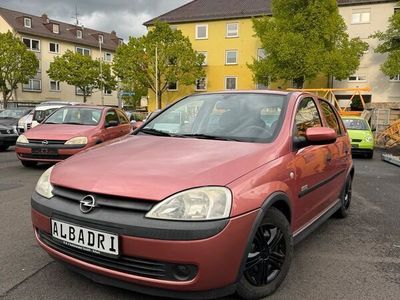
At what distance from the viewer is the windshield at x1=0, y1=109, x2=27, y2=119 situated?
62.8 feet

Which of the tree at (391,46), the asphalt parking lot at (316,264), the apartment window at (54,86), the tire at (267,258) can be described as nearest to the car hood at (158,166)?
the tire at (267,258)

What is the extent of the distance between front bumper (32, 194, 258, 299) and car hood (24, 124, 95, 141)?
242 inches

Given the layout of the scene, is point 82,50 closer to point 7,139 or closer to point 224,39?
point 224,39

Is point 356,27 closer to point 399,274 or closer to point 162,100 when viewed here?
point 162,100

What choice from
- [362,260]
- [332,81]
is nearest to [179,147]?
[362,260]

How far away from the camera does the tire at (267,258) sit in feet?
9.48

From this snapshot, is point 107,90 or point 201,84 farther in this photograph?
point 107,90

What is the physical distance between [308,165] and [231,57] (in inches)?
1668

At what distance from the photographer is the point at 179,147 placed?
130 inches

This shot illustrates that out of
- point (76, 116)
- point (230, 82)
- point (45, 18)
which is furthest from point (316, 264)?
point (45, 18)

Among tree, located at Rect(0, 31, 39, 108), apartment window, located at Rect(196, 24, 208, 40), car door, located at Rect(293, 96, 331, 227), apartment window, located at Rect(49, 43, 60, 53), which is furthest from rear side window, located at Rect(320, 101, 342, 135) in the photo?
apartment window, located at Rect(49, 43, 60, 53)

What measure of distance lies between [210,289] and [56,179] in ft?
4.43

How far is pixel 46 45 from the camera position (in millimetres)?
53938

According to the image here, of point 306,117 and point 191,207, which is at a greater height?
point 306,117
